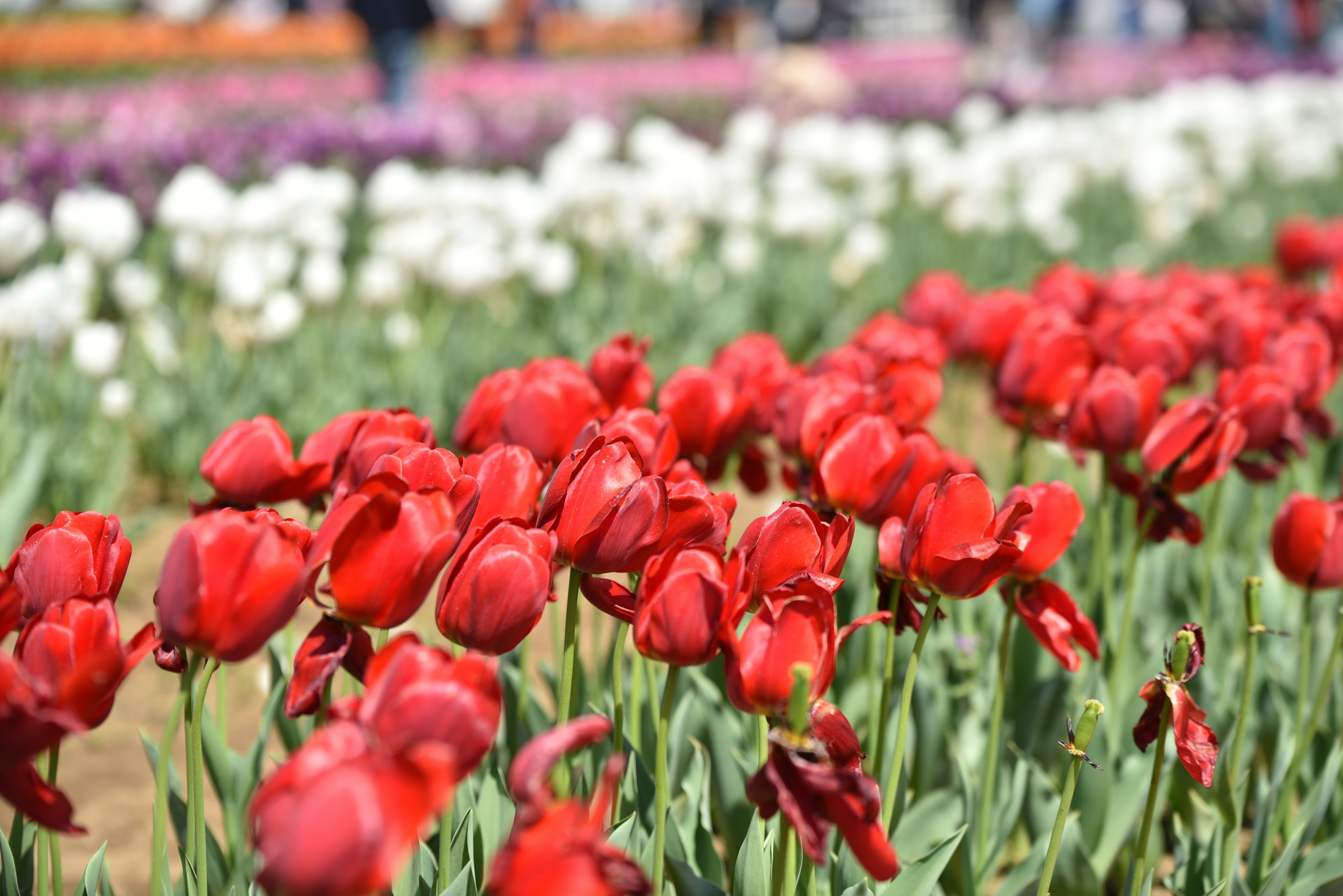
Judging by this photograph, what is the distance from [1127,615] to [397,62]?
8.23 metres

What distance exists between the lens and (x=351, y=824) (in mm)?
617

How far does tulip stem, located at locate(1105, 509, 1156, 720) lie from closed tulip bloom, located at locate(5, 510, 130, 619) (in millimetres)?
1167

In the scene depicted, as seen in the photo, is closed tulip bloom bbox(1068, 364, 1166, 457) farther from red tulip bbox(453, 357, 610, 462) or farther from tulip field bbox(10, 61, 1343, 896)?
red tulip bbox(453, 357, 610, 462)

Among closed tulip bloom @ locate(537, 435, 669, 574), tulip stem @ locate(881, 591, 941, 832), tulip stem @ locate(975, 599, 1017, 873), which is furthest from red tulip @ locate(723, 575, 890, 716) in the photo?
tulip stem @ locate(975, 599, 1017, 873)

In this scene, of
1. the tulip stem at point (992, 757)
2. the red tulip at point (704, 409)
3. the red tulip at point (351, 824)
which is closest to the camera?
the red tulip at point (351, 824)

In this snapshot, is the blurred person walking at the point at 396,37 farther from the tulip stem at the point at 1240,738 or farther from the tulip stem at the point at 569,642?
the tulip stem at the point at 569,642

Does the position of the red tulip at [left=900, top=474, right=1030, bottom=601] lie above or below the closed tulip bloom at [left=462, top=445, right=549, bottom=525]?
below

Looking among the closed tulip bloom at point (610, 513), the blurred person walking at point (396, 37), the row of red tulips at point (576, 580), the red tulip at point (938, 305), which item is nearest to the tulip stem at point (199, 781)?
the row of red tulips at point (576, 580)

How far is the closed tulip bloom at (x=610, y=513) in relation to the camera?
0.96 metres

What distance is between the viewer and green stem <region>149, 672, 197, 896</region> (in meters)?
0.86

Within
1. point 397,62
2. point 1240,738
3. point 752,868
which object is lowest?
point 1240,738

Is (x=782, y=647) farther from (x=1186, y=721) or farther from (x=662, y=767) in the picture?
(x=1186, y=721)

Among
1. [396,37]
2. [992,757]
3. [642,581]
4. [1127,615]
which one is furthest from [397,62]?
[642,581]

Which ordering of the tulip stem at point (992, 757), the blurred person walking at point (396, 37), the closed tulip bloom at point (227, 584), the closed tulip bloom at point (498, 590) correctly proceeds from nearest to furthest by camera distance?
1. the closed tulip bloom at point (227, 584)
2. the closed tulip bloom at point (498, 590)
3. the tulip stem at point (992, 757)
4. the blurred person walking at point (396, 37)
